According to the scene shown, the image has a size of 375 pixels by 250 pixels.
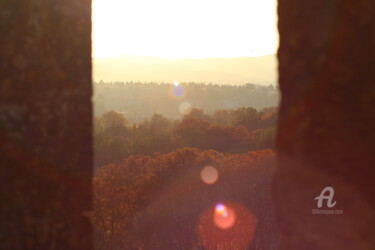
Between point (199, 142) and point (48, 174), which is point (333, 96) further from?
point (199, 142)

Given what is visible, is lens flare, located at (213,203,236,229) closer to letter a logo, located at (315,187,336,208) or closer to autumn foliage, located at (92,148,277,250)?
autumn foliage, located at (92,148,277,250)

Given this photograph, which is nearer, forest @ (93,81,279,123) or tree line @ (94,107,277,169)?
tree line @ (94,107,277,169)

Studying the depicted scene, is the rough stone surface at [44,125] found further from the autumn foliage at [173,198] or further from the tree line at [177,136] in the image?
the tree line at [177,136]

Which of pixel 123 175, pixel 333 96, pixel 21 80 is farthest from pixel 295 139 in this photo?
pixel 123 175

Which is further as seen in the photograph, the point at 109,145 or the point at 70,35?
the point at 109,145

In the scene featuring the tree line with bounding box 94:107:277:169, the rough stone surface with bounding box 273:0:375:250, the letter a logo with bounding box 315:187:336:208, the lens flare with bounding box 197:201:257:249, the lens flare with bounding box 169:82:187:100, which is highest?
the rough stone surface with bounding box 273:0:375:250

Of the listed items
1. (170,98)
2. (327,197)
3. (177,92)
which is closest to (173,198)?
(327,197)

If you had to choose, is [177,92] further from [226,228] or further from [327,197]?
[327,197]

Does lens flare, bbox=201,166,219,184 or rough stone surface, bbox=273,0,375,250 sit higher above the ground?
rough stone surface, bbox=273,0,375,250

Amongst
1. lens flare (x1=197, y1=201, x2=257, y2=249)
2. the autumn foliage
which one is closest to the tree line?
the autumn foliage
